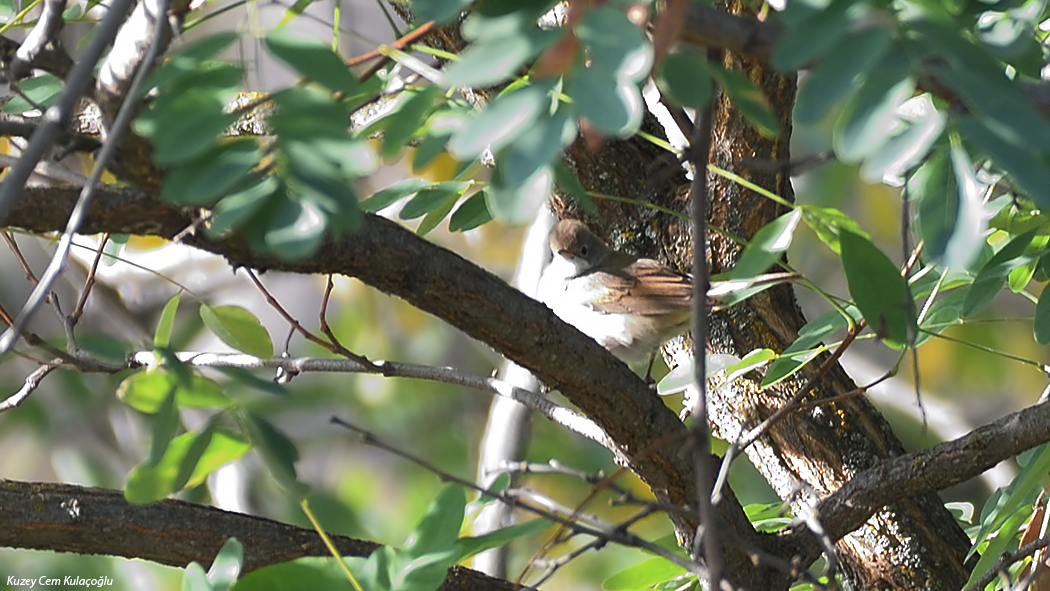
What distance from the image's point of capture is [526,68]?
1854 mm

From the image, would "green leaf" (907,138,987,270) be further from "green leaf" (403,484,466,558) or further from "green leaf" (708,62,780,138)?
"green leaf" (403,484,466,558)

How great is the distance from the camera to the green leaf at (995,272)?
177 centimetres

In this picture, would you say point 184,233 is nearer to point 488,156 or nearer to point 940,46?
point 940,46

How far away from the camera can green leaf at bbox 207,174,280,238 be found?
1056 millimetres

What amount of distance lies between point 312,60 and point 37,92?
0.94m

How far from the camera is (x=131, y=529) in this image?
6.71ft

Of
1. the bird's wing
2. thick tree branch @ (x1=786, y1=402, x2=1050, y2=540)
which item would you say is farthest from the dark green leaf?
the bird's wing

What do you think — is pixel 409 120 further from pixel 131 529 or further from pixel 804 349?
pixel 131 529

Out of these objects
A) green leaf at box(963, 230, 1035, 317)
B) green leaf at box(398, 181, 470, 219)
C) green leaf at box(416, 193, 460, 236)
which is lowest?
green leaf at box(963, 230, 1035, 317)

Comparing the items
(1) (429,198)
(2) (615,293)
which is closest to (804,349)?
(1) (429,198)

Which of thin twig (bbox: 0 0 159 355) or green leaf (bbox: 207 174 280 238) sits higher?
thin twig (bbox: 0 0 159 355)

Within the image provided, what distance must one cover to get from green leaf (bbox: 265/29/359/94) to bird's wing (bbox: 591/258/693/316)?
5.75ft

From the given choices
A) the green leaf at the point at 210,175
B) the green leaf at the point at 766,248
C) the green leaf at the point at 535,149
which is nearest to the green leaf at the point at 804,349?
the green leaf at the point at 766,248

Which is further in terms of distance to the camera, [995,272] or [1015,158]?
[995,272]
